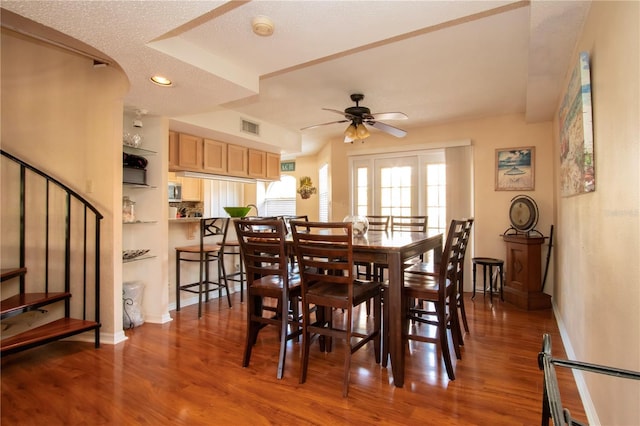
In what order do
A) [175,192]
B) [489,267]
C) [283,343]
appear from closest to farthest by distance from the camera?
[283,343] < [489,267] < [175,192]

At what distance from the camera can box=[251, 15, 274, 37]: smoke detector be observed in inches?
79.6

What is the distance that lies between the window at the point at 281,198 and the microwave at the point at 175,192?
6.38ft

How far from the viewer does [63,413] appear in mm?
1964

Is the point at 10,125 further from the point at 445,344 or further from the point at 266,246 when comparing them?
the point at 445,344

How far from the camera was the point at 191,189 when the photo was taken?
6.57 meters

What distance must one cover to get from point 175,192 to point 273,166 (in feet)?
6.23

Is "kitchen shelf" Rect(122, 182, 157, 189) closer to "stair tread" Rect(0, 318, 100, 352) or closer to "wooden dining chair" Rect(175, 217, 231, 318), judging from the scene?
"wooden dining chair" Rect(175, 217, 231, 318)

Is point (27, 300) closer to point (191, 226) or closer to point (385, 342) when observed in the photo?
point (191, 226)

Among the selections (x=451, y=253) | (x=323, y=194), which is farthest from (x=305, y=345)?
(x=323, y=194)

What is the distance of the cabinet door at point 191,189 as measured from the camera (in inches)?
254

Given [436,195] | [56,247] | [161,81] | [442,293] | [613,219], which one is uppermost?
[161,81]

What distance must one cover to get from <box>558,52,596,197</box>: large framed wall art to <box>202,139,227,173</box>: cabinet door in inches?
147

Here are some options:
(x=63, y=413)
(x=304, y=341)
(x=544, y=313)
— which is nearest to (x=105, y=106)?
(x=63, y=413)

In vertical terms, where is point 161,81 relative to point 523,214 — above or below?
above
